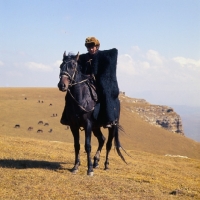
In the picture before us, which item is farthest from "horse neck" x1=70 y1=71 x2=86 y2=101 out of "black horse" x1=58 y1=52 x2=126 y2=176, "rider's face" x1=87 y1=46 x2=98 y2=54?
"rider's face" x1=87 y1=46 x2=98 y2=54

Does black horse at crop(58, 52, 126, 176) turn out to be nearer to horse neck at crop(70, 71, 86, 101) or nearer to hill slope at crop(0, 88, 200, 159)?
horse neck at crop(70, 71, 86, 101)

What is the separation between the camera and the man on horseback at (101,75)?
1067 cm

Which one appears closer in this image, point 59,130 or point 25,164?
point 25,164

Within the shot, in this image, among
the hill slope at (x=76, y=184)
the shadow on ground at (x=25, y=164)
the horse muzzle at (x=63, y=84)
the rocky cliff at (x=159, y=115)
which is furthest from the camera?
the rocky cliff at (x=159, y=115)

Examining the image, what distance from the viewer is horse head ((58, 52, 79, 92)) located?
30.7 feet

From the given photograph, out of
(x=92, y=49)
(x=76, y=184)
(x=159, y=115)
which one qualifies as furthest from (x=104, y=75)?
(x=159, y=115)

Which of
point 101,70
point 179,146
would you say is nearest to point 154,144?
point 179,146

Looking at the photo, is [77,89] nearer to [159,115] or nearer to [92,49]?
[92,49]

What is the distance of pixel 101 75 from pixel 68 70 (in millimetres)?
1459

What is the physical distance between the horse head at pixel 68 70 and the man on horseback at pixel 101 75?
751 millimetres

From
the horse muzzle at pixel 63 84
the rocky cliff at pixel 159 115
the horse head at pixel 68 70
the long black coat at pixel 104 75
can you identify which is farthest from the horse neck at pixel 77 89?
the rocky cliff at pixel 159 115

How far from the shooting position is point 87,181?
9.16 m

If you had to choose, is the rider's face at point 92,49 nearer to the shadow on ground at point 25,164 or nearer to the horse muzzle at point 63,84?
the horse muzzle at point 63,84

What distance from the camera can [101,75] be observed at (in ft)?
35.5
